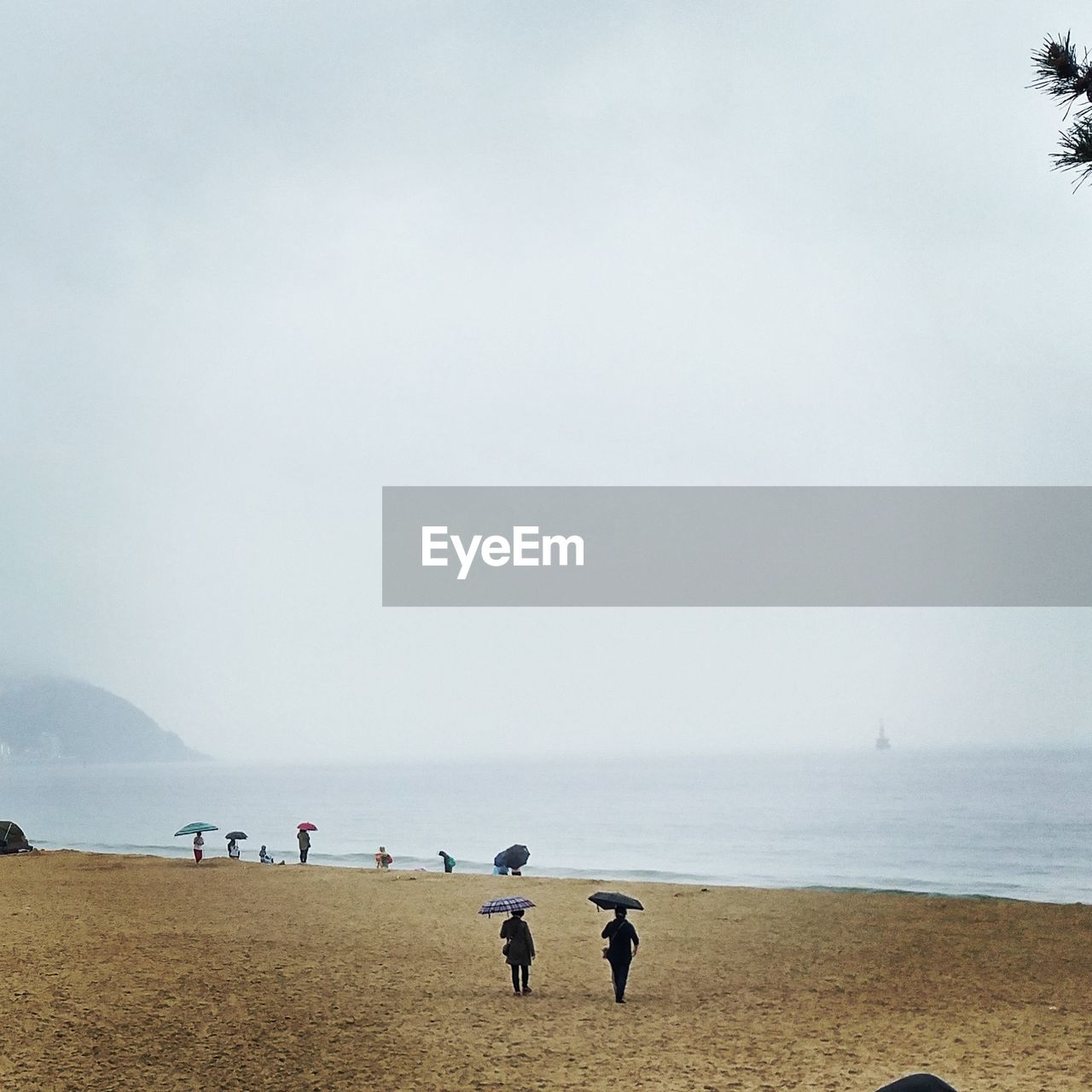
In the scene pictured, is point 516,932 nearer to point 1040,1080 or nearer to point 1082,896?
point 1040,1080

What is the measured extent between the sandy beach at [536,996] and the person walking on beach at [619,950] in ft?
1.29

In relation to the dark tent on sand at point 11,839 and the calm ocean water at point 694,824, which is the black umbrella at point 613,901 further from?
the calm ocean water at point 694,824

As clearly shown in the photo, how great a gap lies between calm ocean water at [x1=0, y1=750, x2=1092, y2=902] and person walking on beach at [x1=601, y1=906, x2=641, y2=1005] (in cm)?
3120

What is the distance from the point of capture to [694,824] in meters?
95.1

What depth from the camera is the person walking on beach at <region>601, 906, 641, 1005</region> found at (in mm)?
15133

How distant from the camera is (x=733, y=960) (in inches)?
743

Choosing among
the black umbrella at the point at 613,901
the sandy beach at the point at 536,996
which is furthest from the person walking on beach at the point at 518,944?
the black umbrella at the point at 613,901

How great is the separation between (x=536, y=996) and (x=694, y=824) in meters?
82.4

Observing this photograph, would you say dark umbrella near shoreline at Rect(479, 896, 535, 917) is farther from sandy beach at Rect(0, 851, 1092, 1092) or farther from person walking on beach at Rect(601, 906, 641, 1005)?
sandy beach at Rect(0, 851, 1092, 1092)

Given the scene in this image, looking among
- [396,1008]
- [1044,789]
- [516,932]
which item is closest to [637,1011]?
[516,932]

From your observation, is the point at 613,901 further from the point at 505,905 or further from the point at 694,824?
the point at 694,824

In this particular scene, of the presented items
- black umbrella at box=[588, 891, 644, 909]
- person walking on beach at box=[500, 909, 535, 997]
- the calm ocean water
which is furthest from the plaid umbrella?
Result: the calm ocean water

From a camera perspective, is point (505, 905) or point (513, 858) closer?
point (505, 905)

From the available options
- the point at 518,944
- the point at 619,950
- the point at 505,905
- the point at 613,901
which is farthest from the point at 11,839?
the point at 613,901
